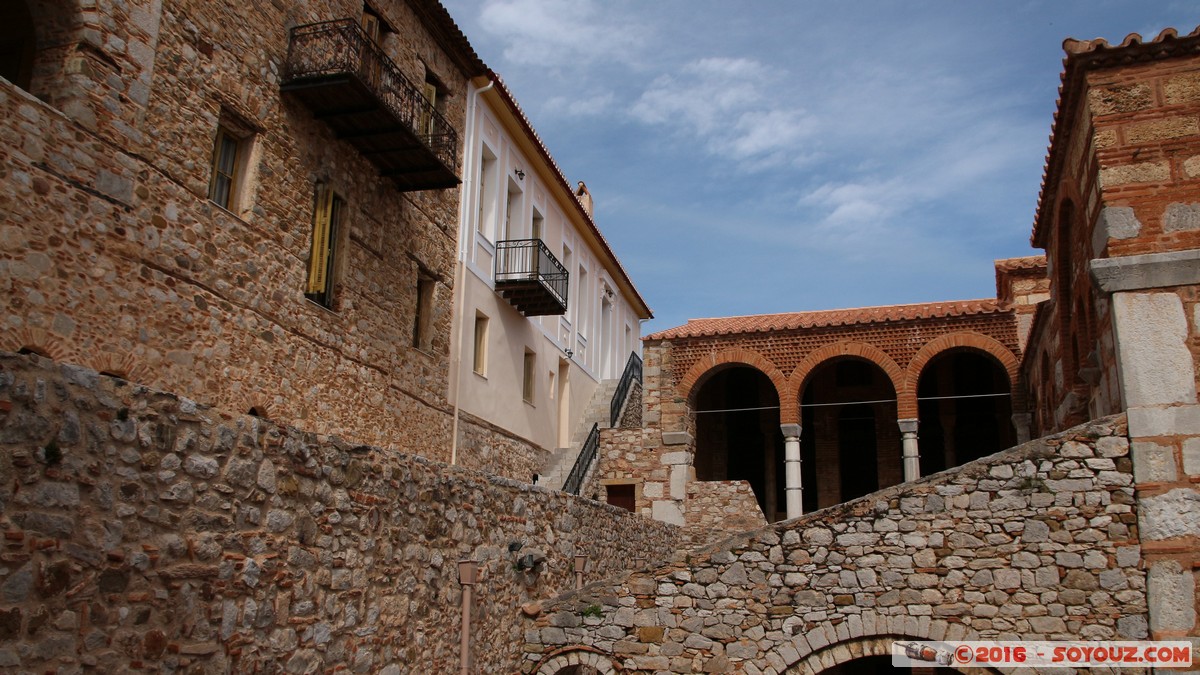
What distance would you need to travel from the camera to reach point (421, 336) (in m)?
15.0

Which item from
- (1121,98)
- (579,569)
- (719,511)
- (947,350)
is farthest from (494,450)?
(1121,98)

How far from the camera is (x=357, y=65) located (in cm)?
1212

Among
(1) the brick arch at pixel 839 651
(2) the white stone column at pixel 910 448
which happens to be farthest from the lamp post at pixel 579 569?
(2) the white stone column at pixel 910 448

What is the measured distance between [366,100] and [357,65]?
0.68 m

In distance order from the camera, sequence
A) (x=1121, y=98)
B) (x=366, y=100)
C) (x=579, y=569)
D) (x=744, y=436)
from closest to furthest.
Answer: (x=1121, y=98), (x=579, y=569), (x=366, y=100), (x=744, y=436)

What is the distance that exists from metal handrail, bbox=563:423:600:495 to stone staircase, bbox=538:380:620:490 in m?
0.24

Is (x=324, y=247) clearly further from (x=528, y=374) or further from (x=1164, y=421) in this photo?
(x=1164, y=421)

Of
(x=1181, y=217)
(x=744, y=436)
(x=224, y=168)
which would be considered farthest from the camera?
(x=744, y=436)

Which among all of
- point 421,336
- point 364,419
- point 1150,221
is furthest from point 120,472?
point 421,336

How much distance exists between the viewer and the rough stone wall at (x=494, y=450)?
52.7 feet

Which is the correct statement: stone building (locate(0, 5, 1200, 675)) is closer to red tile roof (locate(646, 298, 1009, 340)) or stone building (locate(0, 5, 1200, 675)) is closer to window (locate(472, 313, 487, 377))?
window (locate(472, 313, 487, 377))

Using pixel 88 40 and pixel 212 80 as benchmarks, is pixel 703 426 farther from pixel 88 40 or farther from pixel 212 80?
pixel 88 40

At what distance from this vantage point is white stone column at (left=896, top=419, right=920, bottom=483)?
57.9 feet

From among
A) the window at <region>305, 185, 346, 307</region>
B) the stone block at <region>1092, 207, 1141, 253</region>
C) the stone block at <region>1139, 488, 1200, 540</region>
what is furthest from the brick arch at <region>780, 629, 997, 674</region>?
the window at <region>305, 185, 346, 307</region>
